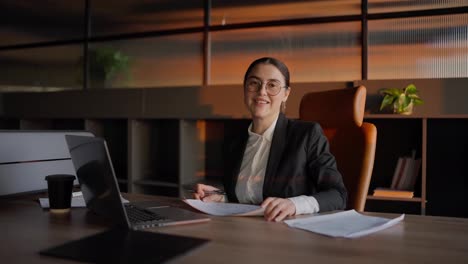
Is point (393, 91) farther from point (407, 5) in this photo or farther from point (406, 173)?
point (407, 5)

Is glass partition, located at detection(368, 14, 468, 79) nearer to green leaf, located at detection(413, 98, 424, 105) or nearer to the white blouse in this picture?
green leaf, located at detection(413, 98, 424, 105)

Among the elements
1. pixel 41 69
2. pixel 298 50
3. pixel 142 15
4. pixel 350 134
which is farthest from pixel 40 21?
pixel 350 134

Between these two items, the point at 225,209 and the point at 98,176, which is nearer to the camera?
the point at 98,176

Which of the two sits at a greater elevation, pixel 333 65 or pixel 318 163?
pixel 333 65

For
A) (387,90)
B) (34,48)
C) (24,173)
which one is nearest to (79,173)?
(24,173)

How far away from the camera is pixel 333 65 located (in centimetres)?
333

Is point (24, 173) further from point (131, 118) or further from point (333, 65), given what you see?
point (333, 65)

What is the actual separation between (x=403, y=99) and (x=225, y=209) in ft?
6.43

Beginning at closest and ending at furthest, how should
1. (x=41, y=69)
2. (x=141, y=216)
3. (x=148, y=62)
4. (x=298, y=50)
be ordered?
1. (x=141, y=216)
2. (x=298, y=50)
3. (x=148, y=62)
4. (x=41, y=69)

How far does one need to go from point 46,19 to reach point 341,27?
125 inches

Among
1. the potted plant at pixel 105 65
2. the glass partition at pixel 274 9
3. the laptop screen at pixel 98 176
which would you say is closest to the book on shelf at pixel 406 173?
the glass partition at pixel 274 9

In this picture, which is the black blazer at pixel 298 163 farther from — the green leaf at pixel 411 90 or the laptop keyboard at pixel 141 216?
the green leaf at pixel 411 90

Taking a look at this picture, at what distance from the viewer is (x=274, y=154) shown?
1.72m

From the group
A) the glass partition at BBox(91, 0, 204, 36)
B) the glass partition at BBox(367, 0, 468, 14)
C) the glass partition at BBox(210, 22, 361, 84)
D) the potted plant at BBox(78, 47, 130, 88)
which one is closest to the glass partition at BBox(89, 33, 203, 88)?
the potted plant at BBox(78, 47, 130, 88)
